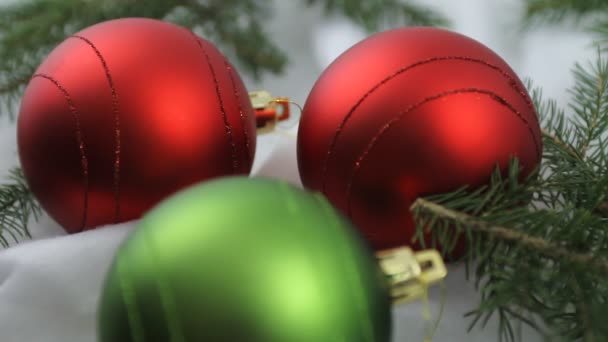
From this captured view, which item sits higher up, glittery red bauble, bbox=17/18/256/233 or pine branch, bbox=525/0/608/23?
pine branch, bbox=525/0/608/23

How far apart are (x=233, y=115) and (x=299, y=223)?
0.75 feet

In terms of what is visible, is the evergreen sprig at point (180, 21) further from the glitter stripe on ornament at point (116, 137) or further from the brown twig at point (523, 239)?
the brown twig at point (523, 239)

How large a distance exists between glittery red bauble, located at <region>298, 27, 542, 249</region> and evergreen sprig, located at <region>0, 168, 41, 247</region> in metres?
0.28

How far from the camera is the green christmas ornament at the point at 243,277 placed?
0.34 m

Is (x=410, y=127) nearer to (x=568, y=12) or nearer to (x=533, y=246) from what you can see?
(x=533, y=246)

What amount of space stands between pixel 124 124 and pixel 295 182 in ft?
0.76

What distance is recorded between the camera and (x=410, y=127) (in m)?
0.50

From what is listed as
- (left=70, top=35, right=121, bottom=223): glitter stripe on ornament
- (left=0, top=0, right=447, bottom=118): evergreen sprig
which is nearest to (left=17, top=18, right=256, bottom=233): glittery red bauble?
(left=70, top=35, right=121, bottom=223): glitter stripe on ornament

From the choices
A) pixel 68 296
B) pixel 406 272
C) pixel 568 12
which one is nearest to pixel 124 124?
pixel 68 296

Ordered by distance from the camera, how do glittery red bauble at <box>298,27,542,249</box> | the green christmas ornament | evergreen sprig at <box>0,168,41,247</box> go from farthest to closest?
evergreen sprig at <box>0,168,41,247</box>, glittery red bauble at <box>298,27,542,249</box>, the green christmas ornament

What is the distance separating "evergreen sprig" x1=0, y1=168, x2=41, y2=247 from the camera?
616 mm

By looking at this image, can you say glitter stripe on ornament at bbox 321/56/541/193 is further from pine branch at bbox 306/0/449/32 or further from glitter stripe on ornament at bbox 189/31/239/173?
pine branch at bbox 306/0/449/32

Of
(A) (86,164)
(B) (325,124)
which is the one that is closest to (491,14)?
(B) (325,124)

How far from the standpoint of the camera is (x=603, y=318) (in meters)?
0.37
